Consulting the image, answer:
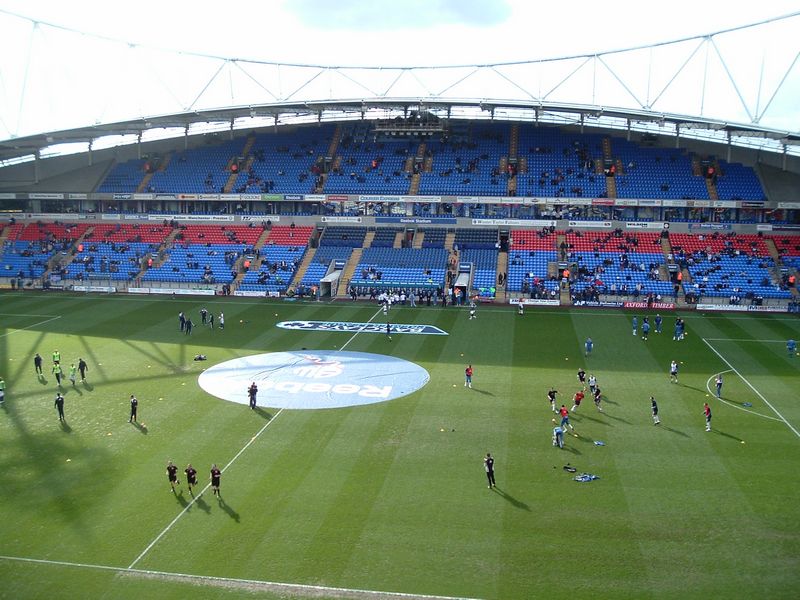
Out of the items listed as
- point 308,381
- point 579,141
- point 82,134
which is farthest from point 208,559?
point 579,141

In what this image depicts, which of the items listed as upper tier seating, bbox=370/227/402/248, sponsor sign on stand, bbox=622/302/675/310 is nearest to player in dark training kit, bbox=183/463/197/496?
sponsor sign on stand, bbox=622/302/675/310

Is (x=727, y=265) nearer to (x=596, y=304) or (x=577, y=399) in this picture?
(x=596, y=304)

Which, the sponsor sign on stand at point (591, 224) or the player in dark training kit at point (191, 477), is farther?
the sponsor sign on stand at point (591, 224)

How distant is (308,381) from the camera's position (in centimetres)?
3100

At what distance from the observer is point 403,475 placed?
70.7ft

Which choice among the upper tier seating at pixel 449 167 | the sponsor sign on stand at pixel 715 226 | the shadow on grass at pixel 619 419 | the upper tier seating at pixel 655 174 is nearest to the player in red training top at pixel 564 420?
the shadow on grass at pixel 619 419

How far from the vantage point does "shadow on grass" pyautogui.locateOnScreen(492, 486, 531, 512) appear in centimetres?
1944

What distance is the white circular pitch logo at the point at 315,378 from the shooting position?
2869 centimetres

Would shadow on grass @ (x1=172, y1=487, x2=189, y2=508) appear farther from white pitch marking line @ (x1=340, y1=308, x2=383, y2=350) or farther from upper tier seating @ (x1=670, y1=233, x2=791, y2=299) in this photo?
upper tier seating @ (x1=670, y1=233, x2=791, y2=299)

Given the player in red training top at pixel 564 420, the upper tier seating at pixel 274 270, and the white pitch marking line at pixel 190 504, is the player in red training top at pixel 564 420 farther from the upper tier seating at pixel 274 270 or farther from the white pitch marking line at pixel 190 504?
the upper tier seating at pixel 274 270

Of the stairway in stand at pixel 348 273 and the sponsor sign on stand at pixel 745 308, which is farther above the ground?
the stairway in stand at pixel 348 273

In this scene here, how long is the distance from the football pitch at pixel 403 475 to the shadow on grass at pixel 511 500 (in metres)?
0.06

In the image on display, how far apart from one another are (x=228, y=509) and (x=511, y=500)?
26.6 ft

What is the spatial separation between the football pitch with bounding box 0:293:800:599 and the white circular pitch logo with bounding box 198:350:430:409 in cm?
19
